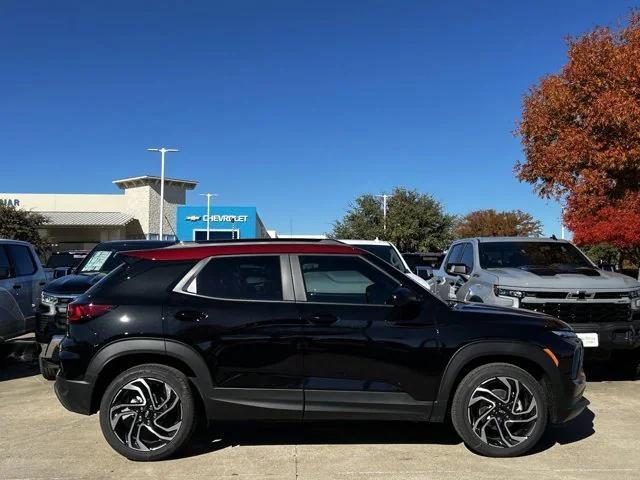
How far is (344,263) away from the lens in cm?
506

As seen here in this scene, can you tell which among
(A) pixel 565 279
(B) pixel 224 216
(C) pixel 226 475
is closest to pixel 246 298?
(C) pixel 226 475

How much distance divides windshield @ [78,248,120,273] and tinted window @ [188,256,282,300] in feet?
17.3

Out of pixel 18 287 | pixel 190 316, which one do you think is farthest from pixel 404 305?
pixel 18 287

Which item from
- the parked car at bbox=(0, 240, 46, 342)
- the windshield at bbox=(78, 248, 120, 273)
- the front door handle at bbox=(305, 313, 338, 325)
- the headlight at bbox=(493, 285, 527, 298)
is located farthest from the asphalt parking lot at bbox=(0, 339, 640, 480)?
the windshield at bbox=(78, 248, 120, 273)

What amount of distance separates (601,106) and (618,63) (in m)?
0.83

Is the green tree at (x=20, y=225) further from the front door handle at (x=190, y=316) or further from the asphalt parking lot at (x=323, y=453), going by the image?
the front door handle at (x=190, y=316)

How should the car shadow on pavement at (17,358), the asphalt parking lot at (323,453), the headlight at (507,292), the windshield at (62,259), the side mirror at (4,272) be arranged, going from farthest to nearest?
1. the windshield at (62,259)
2. the side mirror at (4,272)
3. the car shadow on pavement at (17,358)
4. the headlight at (507,292)
5. the asphalt parking lot at (323,453)

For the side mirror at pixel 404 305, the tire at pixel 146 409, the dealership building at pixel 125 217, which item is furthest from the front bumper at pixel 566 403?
the dealership building at pixel 125 217

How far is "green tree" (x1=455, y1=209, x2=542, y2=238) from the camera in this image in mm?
56250

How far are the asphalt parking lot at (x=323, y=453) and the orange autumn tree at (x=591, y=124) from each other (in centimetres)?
532

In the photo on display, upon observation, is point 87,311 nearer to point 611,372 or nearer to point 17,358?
point 17,358

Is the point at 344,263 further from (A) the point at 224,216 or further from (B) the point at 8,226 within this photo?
(A) the point at 224,216

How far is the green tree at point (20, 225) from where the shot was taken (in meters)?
36.5

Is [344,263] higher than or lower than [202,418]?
higher
